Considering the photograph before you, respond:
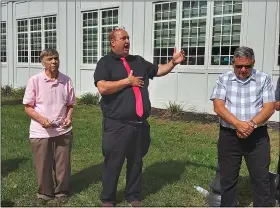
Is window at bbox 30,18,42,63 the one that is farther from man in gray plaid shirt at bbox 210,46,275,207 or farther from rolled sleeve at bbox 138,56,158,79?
man in gray plaid shirt at bbox 210,46,275,207

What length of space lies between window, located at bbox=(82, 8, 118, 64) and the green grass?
5.64 m

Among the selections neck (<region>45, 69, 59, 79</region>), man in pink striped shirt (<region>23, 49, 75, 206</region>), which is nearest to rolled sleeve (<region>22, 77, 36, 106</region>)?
man in pink striped shirt (<region>23, 49, 75, 206</region>)

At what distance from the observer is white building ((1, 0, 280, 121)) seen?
1026cm

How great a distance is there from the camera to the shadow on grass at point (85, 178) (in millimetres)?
5035

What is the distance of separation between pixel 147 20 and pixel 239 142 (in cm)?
947

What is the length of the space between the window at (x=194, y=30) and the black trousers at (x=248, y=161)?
7.98 metres

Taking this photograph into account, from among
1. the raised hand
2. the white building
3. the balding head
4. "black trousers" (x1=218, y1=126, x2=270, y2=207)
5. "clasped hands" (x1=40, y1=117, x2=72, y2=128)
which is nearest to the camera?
"black trousers" (x1=218, y1=126, x2=270, y2=207)

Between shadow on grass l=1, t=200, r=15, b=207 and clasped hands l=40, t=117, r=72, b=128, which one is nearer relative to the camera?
clasped hands l=40, t=117, r=72, b=128

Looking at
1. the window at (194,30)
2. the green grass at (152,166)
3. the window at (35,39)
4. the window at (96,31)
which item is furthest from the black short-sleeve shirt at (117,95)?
the window at (35,39)

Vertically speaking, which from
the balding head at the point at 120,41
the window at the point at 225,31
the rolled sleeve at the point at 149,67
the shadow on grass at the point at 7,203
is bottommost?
the shadow on grass at the point at 7,203

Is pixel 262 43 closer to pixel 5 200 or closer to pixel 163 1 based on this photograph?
pixel 163 1

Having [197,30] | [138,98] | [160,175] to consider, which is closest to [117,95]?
[138,98]

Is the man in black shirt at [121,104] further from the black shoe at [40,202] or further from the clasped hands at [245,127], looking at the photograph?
the clasped hands at [245,127]

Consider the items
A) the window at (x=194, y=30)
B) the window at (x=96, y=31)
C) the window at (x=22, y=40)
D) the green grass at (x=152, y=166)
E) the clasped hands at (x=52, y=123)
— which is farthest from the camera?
the window at (x=22, y=40)
